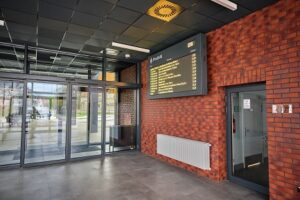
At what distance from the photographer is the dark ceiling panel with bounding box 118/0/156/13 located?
3154 mm

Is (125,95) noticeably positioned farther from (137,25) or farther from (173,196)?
(173,196)

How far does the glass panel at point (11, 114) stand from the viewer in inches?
201

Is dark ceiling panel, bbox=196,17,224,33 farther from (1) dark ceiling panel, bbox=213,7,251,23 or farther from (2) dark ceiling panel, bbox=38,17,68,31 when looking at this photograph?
(2) dark ceiling panel, bbox=38,17,68,31

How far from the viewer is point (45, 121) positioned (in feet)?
18.7

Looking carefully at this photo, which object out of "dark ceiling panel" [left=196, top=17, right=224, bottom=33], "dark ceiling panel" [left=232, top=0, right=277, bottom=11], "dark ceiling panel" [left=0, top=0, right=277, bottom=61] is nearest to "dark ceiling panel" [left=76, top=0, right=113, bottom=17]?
"dark ceiling panel" [left=0, top=0, right=277, bottom=61]

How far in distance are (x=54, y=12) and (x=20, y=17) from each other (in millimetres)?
779

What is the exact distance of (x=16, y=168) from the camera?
495 centimetres

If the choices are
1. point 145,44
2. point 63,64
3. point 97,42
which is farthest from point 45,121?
point 145,44

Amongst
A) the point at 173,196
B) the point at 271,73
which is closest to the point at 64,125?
the point at 173,196

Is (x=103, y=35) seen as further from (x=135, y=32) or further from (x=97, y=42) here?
(x=135, y=32)

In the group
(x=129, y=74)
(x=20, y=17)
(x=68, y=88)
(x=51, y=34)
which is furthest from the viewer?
(x=129, y=74)

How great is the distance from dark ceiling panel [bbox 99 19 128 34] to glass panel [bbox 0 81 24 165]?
116 inches

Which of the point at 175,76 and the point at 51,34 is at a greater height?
the point at 51,34

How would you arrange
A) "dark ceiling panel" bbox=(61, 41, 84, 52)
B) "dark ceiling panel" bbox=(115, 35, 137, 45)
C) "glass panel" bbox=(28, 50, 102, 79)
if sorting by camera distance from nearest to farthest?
"dark ceiling panel" bbox=(115, 35, 137, 45) → "dark ceiling panel" bbox=(61, 41, 84, 52) → "glass panel" bbox=(28, 50, 102, 79)
